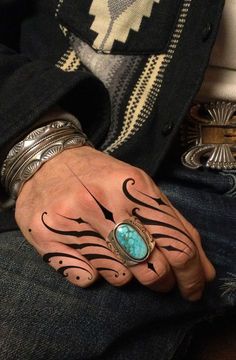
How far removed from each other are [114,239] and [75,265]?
55mm

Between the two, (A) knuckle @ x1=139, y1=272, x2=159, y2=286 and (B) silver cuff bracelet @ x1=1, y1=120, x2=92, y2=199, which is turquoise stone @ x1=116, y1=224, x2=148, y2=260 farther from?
(B) silver cuff bracelet @ x1=1, y1=120, x2=92, y2=199

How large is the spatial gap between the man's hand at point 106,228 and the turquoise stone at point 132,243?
1 cm

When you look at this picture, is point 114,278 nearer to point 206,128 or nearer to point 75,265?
point 75,265

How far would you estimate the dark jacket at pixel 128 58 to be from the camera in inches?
27.1

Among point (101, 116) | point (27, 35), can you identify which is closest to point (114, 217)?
point (101, 116)

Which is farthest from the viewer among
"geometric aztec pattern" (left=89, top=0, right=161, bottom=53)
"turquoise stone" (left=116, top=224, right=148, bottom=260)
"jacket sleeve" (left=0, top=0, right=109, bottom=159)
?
"geometric aztec pattern" (left=89, top=0, right=161, bottom=53)

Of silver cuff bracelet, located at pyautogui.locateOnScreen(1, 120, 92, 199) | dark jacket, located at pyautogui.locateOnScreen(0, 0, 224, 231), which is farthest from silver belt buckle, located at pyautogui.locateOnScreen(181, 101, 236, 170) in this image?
silver cuff bracelet, located at pyautogui.locateOnScreen(1, 120, 92, 199)

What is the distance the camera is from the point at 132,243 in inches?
20.1

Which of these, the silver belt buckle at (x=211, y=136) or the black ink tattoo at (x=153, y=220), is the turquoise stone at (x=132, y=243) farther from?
the silver belt buckle at (x=211, y=136)

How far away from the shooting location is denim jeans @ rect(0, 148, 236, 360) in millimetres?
562

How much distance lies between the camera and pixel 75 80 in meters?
0.65

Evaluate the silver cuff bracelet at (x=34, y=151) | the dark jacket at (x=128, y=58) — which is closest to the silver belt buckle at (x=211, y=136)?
the dark jacket at (x=128, y=58)

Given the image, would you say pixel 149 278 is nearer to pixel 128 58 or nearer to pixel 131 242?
pixel 131 242

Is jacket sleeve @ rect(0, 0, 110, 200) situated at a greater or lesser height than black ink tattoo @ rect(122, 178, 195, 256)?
greater
